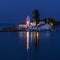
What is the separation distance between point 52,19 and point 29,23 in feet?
31.8

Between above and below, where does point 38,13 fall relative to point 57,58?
above

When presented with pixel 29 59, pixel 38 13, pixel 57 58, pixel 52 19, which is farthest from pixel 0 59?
pixel 52 19

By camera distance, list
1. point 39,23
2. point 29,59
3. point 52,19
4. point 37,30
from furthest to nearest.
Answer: point 52,19 → point 39,23 → point 37,30 → point 29,59

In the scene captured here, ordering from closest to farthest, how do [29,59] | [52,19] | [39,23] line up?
[29,59] → [39,23] → [52,19]

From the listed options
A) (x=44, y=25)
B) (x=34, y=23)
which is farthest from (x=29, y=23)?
(x=44, y=25)

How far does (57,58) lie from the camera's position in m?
17.8

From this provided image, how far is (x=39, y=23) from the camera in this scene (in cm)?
7138

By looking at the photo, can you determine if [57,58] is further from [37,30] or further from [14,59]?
[37,30]

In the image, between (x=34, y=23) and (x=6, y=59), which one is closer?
(x=6, y=59)

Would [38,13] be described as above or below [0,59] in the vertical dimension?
above

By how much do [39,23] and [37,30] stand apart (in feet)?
15.4

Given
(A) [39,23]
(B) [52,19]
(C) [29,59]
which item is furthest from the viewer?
(B) [52,19]

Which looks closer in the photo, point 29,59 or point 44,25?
point 29,59

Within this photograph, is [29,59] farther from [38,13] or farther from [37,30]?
[38,13]
